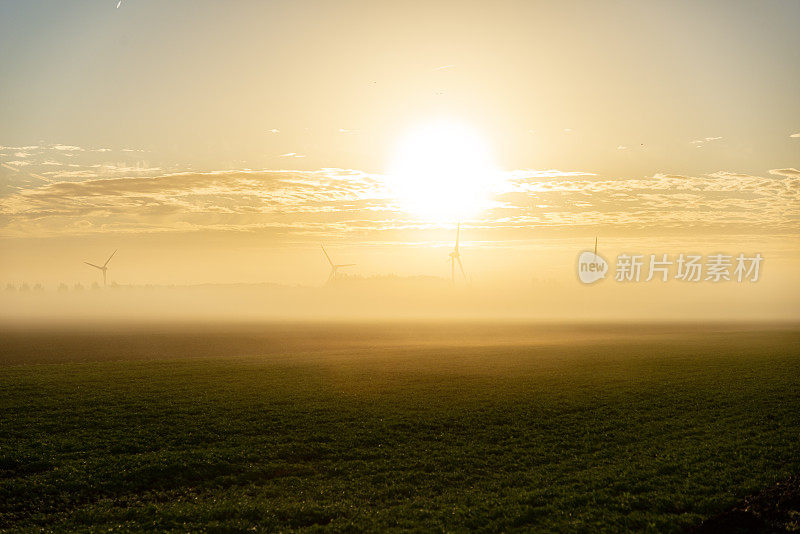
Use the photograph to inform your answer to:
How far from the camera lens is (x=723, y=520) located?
19.5 meters

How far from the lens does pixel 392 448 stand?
31219 mm

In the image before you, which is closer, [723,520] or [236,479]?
[723,520]

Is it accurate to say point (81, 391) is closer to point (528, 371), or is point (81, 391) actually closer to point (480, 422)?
point (480, 422)

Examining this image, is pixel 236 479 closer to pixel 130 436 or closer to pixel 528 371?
pixel 130 436

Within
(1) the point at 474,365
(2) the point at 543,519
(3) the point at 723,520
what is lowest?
(1) the point at 474,365

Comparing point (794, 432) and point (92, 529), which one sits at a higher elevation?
point (794, 432)

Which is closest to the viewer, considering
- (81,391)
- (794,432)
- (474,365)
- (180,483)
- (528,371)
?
(180,483)

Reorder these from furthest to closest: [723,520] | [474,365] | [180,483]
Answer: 1. [474,365]
2. [180,483]
3. [723,520]

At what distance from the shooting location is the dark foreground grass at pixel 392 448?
22609 millimetres

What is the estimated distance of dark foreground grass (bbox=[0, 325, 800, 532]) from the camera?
2261 centimetres

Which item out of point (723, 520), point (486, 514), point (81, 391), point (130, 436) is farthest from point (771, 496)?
point (81, 391)

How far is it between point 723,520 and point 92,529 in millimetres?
25755

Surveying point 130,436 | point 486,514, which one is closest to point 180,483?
point 130,436

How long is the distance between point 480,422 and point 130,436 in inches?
932
